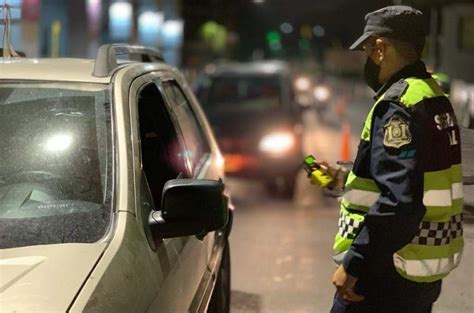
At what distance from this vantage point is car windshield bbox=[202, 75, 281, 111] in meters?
10.3

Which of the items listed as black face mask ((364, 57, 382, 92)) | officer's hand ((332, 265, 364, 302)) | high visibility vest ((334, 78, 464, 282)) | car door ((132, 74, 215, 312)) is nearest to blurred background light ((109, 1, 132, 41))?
car door ((132, 74, 215, 312))

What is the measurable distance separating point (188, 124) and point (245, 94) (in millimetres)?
6237

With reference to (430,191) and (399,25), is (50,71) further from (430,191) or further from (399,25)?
(430,191)

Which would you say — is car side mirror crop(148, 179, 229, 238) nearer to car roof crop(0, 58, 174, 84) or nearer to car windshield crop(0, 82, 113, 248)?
car windshield crop(0, 82, 113, 248)

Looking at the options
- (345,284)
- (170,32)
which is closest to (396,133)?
(345,284)

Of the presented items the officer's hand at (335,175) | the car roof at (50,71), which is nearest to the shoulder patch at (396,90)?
the officer's hand at (335,175)

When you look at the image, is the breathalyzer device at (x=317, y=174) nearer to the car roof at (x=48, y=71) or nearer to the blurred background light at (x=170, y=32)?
the car roof at (x=48, y=71)

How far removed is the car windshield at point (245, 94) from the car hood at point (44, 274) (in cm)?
796

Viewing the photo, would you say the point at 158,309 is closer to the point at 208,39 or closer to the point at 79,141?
the point at 79,141

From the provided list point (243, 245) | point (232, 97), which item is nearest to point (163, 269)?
point (243, 245)

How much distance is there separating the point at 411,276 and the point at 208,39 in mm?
31414

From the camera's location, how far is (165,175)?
332 centimetres

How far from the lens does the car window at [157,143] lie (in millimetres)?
3195

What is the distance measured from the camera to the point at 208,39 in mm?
33438
